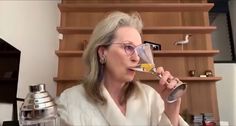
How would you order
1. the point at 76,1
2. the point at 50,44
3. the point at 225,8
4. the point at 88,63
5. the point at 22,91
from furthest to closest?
1. the point at 225,8
2. the point at 76,1
3. the point at 50,44
4. the point at 22,91
5. the point at 88,63

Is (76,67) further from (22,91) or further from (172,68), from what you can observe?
(172,68)

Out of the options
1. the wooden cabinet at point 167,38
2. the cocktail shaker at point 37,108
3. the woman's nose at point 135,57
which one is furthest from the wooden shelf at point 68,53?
the cocktail shaker at point 37,108

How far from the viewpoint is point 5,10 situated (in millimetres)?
1870

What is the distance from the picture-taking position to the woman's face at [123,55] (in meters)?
0.99

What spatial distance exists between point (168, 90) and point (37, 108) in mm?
420

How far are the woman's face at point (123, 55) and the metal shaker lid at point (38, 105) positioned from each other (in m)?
0.41

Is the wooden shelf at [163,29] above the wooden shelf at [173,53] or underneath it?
above

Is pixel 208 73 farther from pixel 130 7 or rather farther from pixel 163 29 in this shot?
pixel 130 7

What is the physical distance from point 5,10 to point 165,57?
1.75 m

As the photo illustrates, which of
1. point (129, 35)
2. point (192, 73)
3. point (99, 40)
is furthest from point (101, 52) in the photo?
point (192, 73)

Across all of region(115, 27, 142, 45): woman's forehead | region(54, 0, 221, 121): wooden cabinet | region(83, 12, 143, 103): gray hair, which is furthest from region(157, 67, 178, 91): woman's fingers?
region(54, 0, 221, 121): wooden cabinet

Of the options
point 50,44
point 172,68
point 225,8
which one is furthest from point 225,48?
point 50,44

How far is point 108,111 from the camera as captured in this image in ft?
3.29

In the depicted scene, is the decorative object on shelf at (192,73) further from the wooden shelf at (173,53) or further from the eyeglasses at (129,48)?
the eyeglasses at (129,48)
